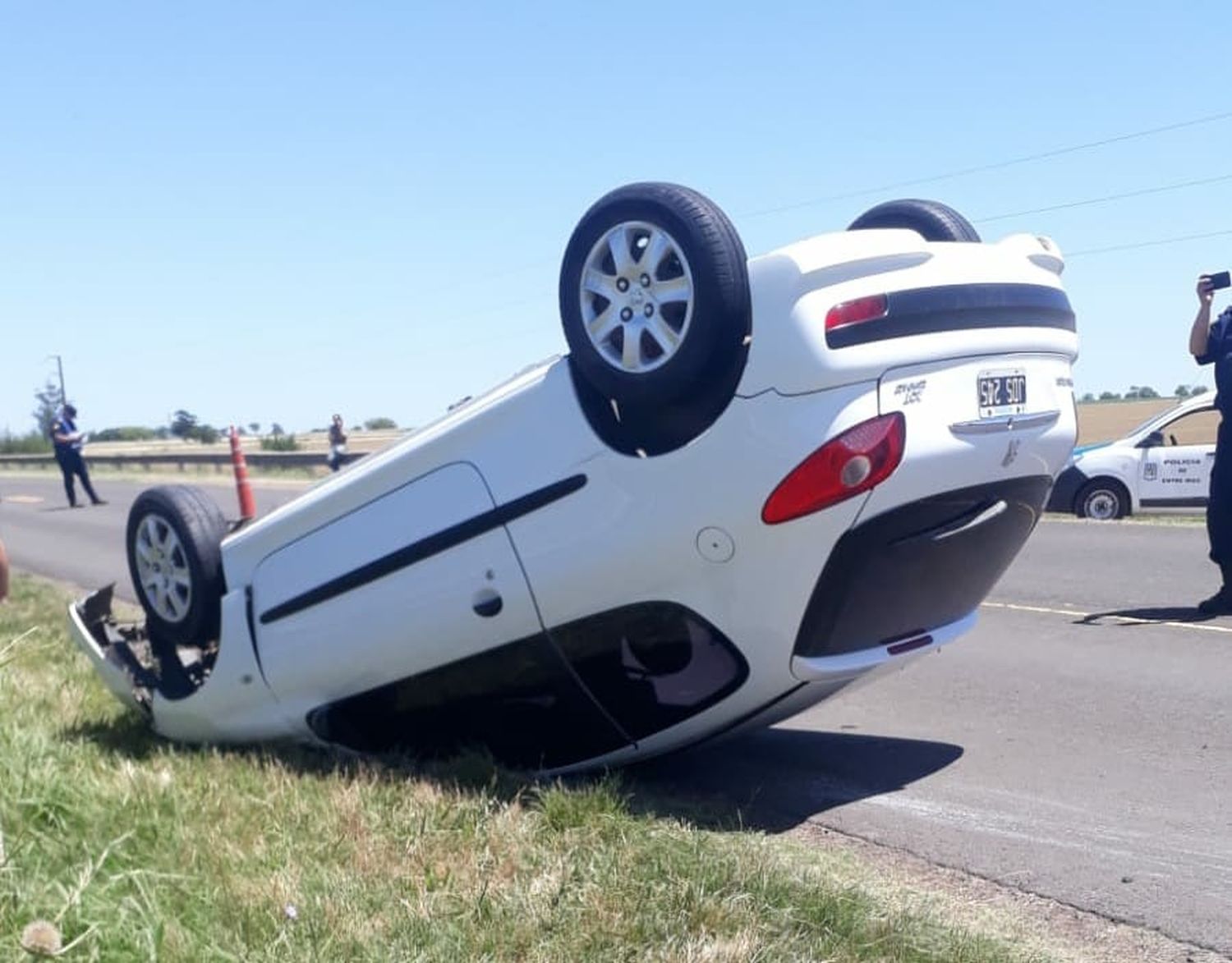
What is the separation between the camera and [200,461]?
4247 centimetres

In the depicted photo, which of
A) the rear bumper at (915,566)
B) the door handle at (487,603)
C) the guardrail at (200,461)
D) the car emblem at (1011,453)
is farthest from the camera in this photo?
the guardrail at (200,461)

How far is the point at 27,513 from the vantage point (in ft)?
82.6

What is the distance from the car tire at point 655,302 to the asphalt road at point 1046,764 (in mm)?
1748

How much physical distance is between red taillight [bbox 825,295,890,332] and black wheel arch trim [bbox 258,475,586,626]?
3.22 ft

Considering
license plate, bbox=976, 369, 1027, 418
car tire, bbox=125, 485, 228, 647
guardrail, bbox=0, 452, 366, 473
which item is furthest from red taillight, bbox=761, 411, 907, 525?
guardrail, bbox=0, 452, 366, 473

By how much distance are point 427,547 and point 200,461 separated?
3921 centimetres

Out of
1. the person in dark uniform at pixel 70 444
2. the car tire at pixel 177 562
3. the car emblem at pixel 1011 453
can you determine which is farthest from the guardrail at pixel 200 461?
the car emblem at pixel 1011 453

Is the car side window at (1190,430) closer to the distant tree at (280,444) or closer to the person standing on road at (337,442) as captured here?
the person standing on road at (337,442)

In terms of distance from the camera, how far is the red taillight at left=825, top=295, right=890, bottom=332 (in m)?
4.32

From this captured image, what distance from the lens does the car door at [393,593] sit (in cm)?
493

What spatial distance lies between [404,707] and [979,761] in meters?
2.47

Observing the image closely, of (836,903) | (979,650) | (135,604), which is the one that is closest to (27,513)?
(135,604)

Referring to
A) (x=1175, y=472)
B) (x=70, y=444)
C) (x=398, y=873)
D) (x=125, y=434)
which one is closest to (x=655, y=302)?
(x=398, y=873)

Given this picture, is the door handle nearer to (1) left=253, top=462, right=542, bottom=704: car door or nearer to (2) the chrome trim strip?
(1) left=253, top=462, right=542, bottom=704: car door
